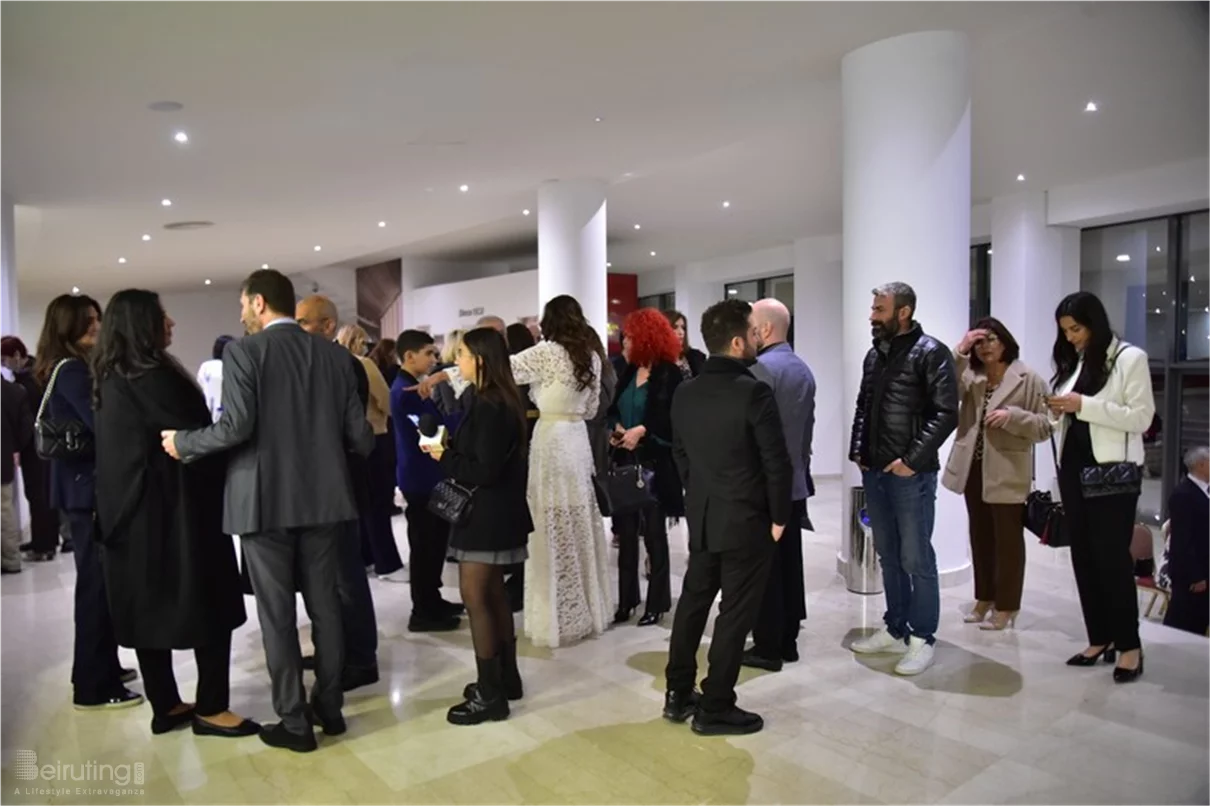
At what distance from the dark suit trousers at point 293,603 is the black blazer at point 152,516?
20cm

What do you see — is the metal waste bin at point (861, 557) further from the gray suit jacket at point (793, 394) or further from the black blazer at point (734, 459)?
the black blazer at point (734, 459)

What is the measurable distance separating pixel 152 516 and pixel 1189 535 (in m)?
5.29

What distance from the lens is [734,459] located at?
10.0 feet

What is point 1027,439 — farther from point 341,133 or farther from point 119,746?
point 341,133

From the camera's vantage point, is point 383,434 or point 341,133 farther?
point 341,133

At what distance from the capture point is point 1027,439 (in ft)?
14.0

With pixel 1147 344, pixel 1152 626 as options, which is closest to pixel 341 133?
pixel 1152 626

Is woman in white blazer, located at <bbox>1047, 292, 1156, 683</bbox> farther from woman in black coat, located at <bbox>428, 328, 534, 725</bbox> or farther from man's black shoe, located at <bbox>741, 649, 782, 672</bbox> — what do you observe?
woman in black coat, located at <bbox>428, 328, 534, 725</bbox>

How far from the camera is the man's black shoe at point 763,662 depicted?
391 cm

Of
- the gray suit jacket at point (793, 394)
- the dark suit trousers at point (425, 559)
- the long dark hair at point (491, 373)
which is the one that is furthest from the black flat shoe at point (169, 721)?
the gray suit jacket at point (793, 394)

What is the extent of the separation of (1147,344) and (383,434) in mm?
8184

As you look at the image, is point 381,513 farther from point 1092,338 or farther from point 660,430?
point 1092,338

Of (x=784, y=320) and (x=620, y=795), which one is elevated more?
(x=784, y=320)

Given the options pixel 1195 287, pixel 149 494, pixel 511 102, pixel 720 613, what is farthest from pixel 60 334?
pixel 1195 287
